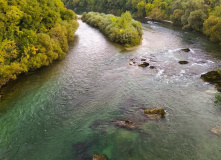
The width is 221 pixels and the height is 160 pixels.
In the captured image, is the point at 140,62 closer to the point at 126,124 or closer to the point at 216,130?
the point at 126,124

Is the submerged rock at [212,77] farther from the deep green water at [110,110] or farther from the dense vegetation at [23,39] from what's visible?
the dense vegetation at [23,39]

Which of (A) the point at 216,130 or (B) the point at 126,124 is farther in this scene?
(B) the point at 126,124

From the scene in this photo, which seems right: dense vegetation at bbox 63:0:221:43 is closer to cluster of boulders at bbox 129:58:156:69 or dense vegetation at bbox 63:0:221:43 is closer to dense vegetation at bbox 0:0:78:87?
cluster of boulders at bbox 129:58:156:69

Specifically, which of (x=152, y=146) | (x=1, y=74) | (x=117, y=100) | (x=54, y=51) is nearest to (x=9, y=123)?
(x=1, y=74)

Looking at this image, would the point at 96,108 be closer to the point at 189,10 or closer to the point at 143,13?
the point at 189,10

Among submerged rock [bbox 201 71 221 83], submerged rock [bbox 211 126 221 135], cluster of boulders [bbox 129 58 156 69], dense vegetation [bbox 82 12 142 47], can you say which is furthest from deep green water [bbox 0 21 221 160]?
dense vegetation [bbox 82 12 142 47]

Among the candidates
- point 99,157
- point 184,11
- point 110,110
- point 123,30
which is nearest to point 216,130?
point 110,110

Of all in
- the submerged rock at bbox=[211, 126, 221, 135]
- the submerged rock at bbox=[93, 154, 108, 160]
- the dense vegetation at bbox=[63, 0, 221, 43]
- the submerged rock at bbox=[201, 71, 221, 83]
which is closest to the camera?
the submerged rock at bbox=[93, 154, 108, 160]
